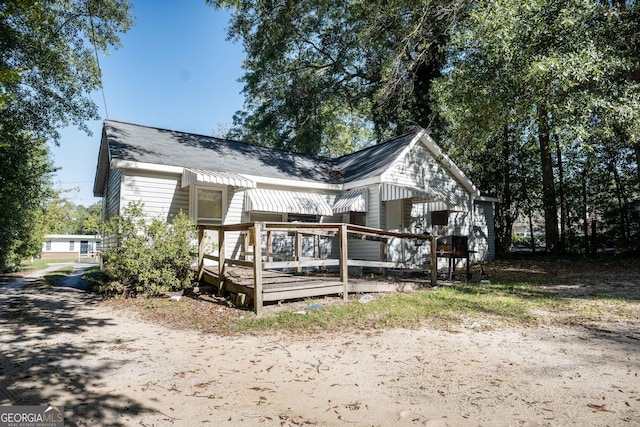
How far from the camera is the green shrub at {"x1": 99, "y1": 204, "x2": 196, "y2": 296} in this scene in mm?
8156

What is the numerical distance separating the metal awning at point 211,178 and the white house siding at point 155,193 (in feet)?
1.25

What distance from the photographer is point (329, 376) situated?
3.83 metres

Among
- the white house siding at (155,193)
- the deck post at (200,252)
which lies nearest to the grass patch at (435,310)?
the deck post at (200,252)

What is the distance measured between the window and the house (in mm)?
32

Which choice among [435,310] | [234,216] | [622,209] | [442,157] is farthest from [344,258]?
[622,209]

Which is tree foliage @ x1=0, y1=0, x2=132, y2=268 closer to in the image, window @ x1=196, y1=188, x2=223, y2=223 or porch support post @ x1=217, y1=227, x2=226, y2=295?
window @ x1=196, y1=188, x2=223, y2=223

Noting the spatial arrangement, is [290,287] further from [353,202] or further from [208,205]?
[353,202]

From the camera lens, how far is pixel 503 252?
20219mm

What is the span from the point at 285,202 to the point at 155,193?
4.07 m

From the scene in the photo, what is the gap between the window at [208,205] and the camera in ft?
37.3

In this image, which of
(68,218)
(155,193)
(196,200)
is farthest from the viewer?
(68,218)

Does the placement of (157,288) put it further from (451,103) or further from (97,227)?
(451,103)

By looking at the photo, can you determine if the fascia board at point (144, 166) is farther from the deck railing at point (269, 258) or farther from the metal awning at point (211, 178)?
the deck railing at point (269, 258)

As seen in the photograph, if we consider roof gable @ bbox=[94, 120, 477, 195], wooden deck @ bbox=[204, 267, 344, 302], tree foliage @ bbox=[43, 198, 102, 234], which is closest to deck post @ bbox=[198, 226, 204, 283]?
wooden deck @ bbox=[204, 267, 344, 302]
